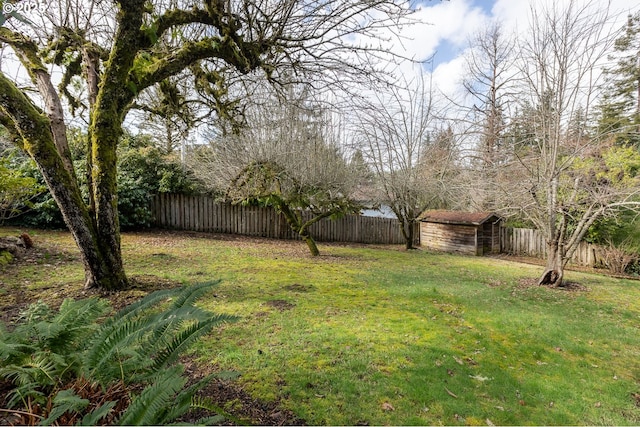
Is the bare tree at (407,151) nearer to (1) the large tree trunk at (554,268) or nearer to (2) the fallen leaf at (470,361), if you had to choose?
(1) the large tree trunk at (554,268)

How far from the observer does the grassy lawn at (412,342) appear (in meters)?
2.36

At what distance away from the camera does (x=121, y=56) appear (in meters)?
3.83

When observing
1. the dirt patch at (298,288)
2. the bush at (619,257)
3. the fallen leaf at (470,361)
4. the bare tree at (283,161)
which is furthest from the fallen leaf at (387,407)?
the bush at (619,257)

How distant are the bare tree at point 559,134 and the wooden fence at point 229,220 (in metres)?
7.41

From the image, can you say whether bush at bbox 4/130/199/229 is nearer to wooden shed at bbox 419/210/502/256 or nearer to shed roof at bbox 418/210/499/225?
shed roof at bbox 418/210/499/225

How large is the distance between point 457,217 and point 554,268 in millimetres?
6408

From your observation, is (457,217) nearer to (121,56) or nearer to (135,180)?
(121,56)

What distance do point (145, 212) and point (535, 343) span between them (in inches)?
438

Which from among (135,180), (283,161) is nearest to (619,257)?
(283,161)

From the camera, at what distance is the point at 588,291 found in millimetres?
6293

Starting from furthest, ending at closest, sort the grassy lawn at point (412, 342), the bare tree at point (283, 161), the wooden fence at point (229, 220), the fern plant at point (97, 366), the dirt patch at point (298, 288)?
the wooden fence at point (229, 220)
the bare tree at point (283, 161)
the dirt patch at point (298, 288)
the grassy lawn at point (412, 342)
the fern plant at point (97, 366)

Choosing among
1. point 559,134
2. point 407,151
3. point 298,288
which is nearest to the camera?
point 298,288

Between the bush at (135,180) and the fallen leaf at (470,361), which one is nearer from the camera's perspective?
the fallen leaf at (470,361)

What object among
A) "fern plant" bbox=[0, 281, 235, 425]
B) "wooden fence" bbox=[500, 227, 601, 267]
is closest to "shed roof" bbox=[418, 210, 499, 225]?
"wooden fence" bbox=[500, 227, 601, 267]
